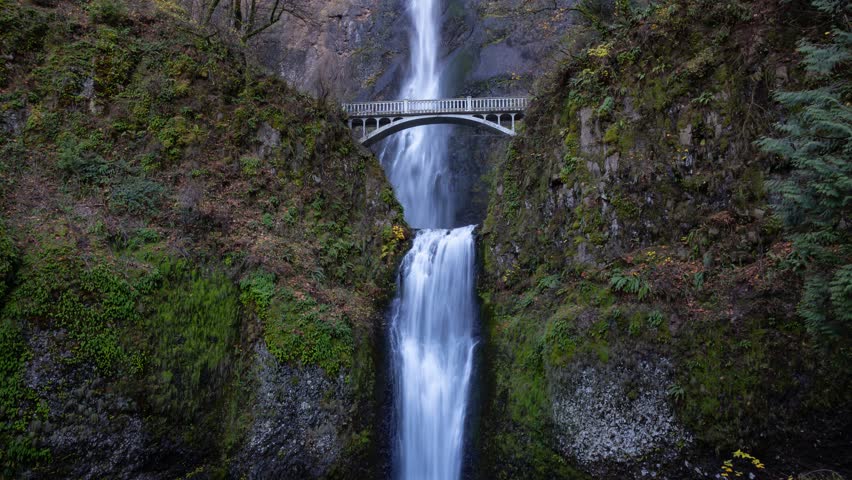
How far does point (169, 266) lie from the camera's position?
31.9 feet

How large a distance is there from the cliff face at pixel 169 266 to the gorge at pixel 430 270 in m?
0.05

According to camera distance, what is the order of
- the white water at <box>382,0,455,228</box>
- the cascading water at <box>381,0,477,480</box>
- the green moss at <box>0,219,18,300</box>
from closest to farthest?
1. the green moss at <box>0,219,18,300</box>
2. the cascading water at <box>381,0,477,480</box>
3. the white water at <box>382,0,455,228</box>

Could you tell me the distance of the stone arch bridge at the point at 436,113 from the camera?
2072 cm

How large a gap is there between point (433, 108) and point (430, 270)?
33.3ft

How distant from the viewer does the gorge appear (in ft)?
24.2

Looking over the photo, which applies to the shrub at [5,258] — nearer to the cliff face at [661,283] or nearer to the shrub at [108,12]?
the shrub at [108,12]

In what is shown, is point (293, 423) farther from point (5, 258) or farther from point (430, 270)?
point (430, 270)

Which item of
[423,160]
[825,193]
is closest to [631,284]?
[825,193]

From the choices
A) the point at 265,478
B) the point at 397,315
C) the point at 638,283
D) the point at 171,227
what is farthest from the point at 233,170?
the point at 638,283

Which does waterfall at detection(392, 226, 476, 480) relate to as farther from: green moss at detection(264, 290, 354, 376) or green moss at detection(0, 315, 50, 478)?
green moss at detection(0, 315, 50, 478)

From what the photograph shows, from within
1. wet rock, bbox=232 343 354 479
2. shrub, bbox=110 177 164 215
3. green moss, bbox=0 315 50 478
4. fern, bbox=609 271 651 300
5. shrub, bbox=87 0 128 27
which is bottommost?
wet rock, bbox=232 343 354 479

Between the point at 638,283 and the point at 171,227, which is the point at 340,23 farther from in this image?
the point at 638,283

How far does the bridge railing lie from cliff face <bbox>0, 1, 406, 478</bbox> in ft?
20.6

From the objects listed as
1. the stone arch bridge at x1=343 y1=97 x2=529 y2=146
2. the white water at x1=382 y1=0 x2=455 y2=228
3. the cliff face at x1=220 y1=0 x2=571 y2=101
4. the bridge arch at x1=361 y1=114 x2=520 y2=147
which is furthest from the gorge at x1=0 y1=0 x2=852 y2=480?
the cliff face at x1=220 y1=0 x2=571 y2=101
